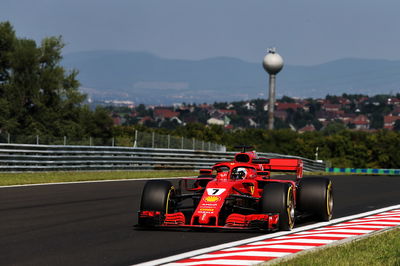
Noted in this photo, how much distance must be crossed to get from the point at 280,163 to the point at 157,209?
3.23 metres

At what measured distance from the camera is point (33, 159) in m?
25.2

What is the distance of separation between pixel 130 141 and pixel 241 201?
21269mm

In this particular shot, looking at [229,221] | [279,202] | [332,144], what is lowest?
[229,221]

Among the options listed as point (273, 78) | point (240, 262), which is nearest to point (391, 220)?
point (240, 262)

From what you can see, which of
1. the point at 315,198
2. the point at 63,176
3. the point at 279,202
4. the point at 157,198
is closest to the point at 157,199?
the point at 157,198

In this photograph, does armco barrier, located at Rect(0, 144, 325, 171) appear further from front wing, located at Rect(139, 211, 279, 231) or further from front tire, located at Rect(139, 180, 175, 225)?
front wing, located at Rect(139, 211, 279, 231)

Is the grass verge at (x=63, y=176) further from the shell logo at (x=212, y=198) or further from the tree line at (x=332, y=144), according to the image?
the tree line at (x=332, y=144)

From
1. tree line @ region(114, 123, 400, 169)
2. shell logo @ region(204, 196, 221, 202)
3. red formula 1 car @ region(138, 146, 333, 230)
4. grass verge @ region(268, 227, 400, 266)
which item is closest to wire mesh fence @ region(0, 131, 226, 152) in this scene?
red formula 1 car @ region(138, 146, 333, 230)

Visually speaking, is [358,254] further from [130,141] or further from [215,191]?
[130,141]

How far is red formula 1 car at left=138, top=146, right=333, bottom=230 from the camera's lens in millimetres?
11125

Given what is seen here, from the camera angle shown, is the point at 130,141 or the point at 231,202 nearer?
the point at 231,202

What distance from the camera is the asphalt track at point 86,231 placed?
910cm

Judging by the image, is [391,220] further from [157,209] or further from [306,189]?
[157,209]

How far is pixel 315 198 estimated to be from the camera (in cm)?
1273
